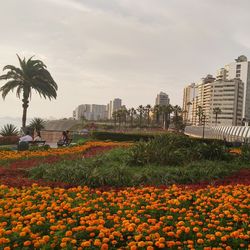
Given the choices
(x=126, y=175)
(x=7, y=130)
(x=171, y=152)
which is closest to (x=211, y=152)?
(x=171, y=152)

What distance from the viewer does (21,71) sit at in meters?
32.4

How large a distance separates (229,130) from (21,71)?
1069 inches

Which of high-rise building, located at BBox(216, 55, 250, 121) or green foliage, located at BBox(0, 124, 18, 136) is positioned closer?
green foliage, located at BBox(0, 124, 18, 136)

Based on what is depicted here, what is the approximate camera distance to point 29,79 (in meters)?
32.3

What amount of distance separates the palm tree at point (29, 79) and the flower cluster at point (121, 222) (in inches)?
1027

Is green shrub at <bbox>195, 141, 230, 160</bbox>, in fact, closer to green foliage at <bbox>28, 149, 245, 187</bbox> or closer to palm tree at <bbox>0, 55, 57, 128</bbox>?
green foliage at <bbox>28, 149, 245, 187</bbox>

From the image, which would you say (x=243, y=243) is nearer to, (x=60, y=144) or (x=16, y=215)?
(x=16, y=215)

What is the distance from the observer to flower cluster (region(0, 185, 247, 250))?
4512mm

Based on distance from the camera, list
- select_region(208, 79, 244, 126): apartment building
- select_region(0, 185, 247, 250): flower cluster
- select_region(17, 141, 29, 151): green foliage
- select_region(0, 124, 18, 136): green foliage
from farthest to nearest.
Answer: select_region(208, 79, 244, 126): apartment building
select_region(0, 124, 18, 136): green foliage
select_region(17, 141, 29, 151): green foliage
select_region(0, 185, 247, 250): flower cluster

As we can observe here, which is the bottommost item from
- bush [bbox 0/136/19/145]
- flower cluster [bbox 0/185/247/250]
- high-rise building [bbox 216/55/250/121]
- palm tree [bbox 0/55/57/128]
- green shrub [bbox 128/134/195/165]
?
bush [bbox 0/136/19/145]

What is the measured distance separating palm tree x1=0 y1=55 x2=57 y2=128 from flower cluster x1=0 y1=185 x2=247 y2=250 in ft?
85.5

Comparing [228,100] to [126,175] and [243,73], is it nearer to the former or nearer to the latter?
[243,73]

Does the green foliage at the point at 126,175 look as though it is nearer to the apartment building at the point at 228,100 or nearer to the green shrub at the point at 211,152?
the green shrub at the point at 211,152

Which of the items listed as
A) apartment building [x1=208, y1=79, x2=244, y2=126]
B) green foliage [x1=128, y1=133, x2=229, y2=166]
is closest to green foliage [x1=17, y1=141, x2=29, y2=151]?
green foliage [x1=128, y1=133, x2=229, y2=166]
